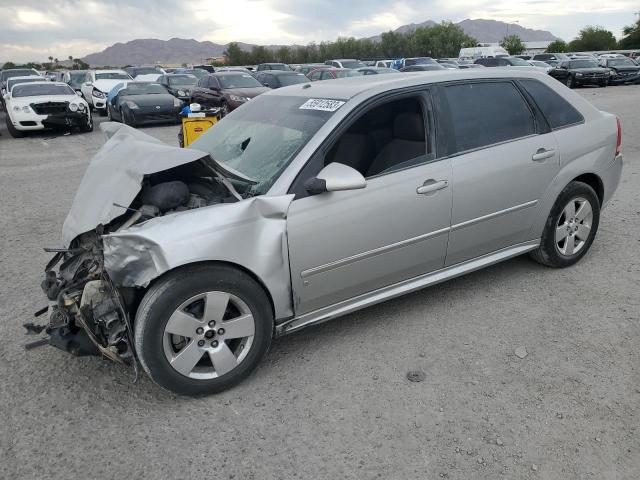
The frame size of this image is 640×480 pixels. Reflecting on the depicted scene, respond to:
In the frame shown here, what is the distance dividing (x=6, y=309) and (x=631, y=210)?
6.12 meters

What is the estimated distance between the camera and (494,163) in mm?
3676

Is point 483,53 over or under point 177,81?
over

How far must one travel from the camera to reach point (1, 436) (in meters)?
2.63

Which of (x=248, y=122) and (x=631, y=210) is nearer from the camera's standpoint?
(x=248, y=122)

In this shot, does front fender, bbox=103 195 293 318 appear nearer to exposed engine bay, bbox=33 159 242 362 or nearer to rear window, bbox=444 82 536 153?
exposed engine bay, bbox=33 159 242 362

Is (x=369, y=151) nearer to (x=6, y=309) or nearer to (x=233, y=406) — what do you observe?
(x=233, y=406)

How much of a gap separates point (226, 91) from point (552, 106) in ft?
36.1

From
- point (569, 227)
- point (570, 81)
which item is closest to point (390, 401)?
point (569, 227)

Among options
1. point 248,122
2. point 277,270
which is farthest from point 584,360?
point 248,122

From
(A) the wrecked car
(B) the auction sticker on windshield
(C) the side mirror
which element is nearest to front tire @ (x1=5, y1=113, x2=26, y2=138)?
(A) the wrecked car

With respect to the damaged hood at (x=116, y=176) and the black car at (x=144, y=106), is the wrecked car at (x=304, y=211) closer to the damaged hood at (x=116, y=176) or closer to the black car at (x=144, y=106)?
the damaged hood at (x=116, y=176)

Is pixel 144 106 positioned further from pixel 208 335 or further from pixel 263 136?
pixel 208 335

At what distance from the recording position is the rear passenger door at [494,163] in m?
3.58

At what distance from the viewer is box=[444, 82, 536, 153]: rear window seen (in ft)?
11.9
